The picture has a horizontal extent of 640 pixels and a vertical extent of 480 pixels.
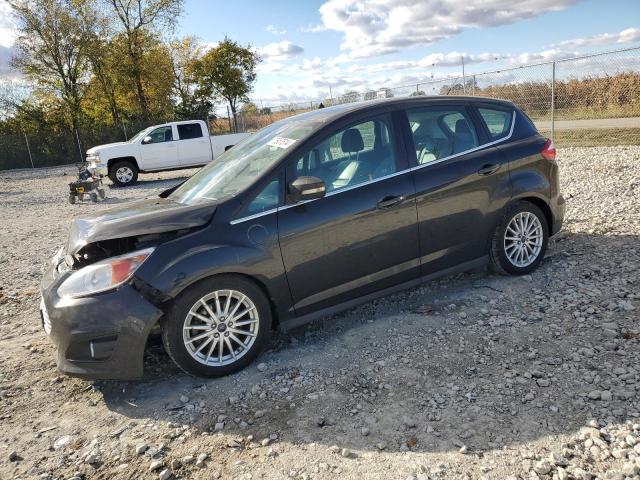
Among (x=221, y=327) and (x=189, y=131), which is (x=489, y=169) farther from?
(x=189, y=131)

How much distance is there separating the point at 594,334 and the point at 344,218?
198cm

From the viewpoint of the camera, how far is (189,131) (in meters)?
17.2

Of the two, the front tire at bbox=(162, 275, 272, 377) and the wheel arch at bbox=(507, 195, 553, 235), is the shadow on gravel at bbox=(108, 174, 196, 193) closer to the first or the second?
the wheel arch at bbox=(507, 195, 553, 235)

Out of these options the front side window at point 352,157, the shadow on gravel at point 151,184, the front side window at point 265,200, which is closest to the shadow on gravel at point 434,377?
the front side window at point 265,200

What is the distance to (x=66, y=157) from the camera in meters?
29.3

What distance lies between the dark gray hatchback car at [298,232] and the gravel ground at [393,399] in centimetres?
29

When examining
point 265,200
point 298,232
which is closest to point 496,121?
point 298,232

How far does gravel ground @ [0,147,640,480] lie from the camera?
2.65 m

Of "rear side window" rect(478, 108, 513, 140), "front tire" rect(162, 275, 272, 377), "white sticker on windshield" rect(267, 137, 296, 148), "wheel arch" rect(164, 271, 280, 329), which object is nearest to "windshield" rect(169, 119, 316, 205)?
Result: "white sticker on windshield" rect(267, 137, 296, 148)

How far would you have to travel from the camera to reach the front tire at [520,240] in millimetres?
4637

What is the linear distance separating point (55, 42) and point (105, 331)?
3093 centimetres

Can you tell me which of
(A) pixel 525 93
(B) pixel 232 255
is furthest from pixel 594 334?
(A) pixel 525 93

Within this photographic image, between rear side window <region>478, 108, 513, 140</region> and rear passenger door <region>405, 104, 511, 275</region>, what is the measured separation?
0.29 ft

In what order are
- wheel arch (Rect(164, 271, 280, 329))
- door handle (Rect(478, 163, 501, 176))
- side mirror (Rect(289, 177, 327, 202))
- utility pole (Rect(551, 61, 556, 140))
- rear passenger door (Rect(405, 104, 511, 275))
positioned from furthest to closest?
1. utility pole (Rect(551, 61, 556, 140))
2. door handle (Rect(478, 163, 501, 176))
3. rear passenger door (Rect(405, 104, 511, 275))
4. side mirror (Rect(289, 177, 327, 202))
5. wheel arch (Rect(164, 271, 280, 329))
